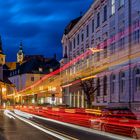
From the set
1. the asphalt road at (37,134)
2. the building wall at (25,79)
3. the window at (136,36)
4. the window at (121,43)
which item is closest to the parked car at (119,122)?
the asphalt road at (37,134)

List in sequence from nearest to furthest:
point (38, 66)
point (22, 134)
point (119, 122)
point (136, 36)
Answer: point (22, 134) → point (119, 122) → point (136, 36) → point (38, 66)

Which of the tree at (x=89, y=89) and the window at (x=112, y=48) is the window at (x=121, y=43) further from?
the tree at (x=89, y=89)

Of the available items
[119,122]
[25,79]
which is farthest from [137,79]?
[25,79]

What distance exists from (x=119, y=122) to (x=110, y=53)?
21715mm

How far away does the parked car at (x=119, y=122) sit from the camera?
78.8 ft

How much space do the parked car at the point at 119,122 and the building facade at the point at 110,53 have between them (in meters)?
8.99

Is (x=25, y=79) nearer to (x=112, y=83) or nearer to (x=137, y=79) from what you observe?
(x=112, y=83)

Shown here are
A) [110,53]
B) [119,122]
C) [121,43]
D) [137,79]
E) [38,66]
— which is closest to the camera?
[119,122]

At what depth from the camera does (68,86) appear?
76750 mm

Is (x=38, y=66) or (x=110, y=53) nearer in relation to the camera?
(x=110, y=53)

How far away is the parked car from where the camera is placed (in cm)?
2401

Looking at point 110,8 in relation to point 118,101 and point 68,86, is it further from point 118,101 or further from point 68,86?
point 68,86

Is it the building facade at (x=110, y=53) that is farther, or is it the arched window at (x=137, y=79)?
the building facade at (x=110, y=53)

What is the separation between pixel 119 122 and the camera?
1042 inches
